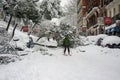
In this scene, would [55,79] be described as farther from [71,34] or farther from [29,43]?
[71,34]

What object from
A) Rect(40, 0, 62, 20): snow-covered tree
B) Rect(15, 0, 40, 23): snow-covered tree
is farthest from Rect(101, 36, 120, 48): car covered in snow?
Rect(40, 0, 62, 20): snow-covered tree

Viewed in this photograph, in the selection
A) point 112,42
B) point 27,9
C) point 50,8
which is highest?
point 50,8

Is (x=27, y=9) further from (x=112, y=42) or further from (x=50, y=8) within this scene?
(x=50, y=8)

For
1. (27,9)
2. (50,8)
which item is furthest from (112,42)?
(50,8)

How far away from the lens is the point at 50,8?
3469 cm

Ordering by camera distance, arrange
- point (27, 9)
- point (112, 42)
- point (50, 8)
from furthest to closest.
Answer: point (50, 8), point (112, 42), point (27, 9)

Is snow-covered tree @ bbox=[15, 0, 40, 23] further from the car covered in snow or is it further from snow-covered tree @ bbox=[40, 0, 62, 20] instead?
snow-covered tree @ bbox=[40, 0, 62, 20]

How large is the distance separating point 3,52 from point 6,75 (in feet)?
21.4

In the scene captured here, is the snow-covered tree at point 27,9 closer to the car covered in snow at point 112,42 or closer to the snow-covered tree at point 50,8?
the car covered in snow at point 112,42

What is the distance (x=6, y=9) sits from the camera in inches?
Answer: 1016

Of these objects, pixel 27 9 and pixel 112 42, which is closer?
pixel 27 9

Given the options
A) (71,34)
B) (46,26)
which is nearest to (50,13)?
(46,26)

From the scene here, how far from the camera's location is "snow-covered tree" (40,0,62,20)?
34375 mm

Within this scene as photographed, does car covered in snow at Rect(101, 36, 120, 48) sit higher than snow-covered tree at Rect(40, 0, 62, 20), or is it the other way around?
snow-covered tree at Rect(40, 0, 62, 20)
